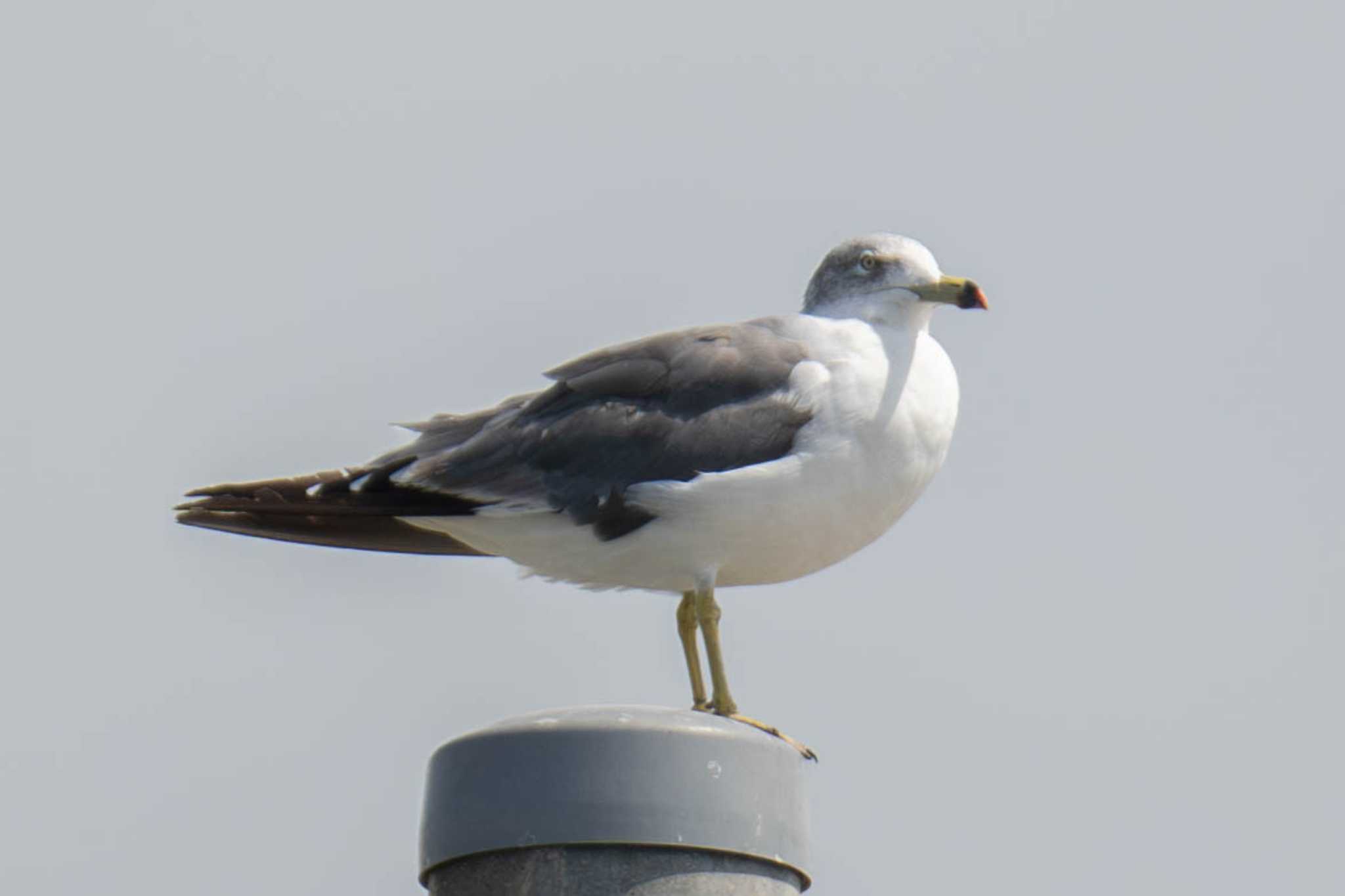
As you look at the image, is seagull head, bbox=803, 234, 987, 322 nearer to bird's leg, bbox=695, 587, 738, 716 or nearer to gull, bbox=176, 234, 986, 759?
gull, bbox=176, 234, 986, 759

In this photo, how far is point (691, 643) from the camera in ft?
25.0

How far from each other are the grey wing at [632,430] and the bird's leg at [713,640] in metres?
0.38

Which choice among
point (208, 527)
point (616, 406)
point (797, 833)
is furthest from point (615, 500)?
point (797, 833)

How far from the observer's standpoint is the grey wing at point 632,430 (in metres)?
7.28

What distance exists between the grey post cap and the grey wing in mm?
2365

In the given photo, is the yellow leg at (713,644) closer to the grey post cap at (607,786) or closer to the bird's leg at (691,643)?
the bird's leg at (691,643)

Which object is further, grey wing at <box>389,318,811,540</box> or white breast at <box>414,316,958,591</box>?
grey wing at <box>389,318,811,540</box>

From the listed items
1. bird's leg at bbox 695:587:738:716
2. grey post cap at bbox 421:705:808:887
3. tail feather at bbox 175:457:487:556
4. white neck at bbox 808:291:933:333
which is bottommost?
grey post cap at bbox 421:705:808:887

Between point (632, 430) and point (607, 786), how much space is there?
2802 mm

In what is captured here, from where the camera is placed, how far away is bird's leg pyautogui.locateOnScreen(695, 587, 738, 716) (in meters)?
7.34

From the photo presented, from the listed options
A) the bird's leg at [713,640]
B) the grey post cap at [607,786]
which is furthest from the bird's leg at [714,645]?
the grey post cap at [607,786]

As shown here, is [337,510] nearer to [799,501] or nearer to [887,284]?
[799,501]

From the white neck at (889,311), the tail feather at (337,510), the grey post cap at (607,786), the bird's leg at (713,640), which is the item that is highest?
the white neck at (889,311)

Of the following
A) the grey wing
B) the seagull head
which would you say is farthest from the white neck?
the grey wing
